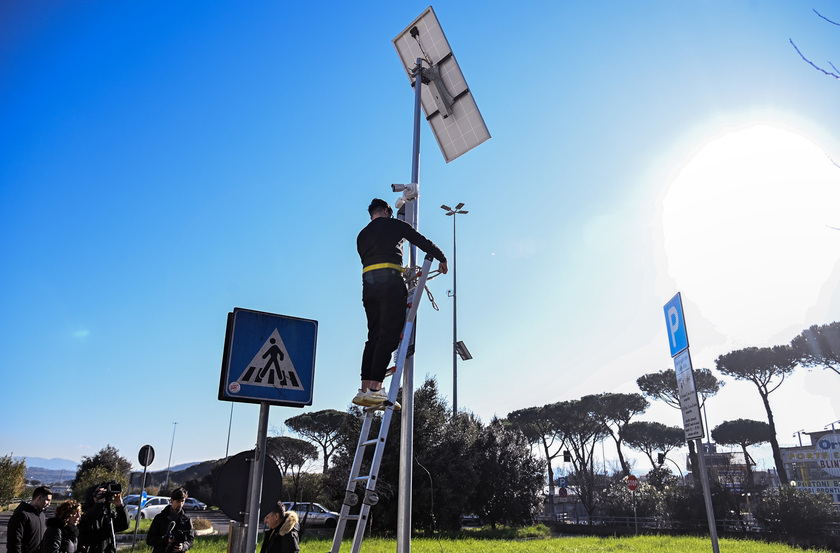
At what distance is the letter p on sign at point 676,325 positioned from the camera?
708 cm

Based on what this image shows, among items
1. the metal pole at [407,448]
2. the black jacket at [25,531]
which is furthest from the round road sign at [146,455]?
the metal pole at [407,448]

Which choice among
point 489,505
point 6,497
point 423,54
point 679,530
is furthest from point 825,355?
point 6,497

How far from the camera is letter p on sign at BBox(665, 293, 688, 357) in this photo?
279 inches

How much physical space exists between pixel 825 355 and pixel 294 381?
4641 cm

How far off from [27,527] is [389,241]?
6147 mm

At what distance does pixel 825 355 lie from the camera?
126 ft

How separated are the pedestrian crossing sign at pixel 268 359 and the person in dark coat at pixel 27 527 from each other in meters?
5.12

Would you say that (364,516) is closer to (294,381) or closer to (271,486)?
(271,486)

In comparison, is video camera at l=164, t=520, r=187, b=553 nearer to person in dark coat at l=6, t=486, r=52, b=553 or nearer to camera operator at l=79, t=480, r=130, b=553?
camera operator at l=79, t=480, r=130, b=553

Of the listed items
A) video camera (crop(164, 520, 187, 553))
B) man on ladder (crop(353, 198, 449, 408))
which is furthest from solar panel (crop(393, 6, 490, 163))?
video camera (crop(164, 520, 187, 553))

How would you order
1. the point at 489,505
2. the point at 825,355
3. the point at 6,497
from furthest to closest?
the point at 825,355
the point at 6,497
the point at 489,505

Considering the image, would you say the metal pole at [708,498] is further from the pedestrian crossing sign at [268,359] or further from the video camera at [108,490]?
the video camera at [108,490]

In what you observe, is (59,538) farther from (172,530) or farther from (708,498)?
(708,498)

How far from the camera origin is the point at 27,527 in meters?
6.75
